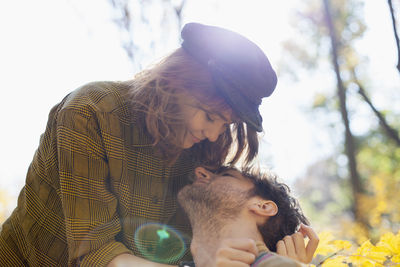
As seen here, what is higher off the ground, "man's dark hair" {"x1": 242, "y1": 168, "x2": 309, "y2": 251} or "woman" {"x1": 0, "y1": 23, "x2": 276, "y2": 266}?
"woman" {"x1": 0, "y1": 23, "x2": 276, "y2": 266}

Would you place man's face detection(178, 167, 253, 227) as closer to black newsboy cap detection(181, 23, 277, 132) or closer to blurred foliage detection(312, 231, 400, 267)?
black newsboy cap detection(181, 23, 277, 132)

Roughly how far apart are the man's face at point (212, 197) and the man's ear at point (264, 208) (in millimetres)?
65

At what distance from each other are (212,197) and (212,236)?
246 mm

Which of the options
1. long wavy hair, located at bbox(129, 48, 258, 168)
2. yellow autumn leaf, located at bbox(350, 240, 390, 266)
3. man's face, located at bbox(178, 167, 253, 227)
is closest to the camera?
yellow autumn leaf, located at bbox(350, 240, 390, 266)

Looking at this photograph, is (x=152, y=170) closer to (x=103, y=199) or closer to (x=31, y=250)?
(x=103, y=199)

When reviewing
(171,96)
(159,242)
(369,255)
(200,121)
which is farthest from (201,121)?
(369,255)

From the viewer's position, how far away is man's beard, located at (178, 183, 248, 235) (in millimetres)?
1981

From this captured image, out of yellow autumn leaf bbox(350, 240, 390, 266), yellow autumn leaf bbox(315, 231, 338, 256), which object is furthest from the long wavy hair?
yellow autumn leaf bbox(350, 240, 390, 266)

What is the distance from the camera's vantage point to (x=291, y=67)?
909 centimetres

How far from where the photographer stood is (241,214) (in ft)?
6.75

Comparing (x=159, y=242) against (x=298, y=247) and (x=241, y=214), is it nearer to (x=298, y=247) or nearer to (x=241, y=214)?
(x=241, y=214)

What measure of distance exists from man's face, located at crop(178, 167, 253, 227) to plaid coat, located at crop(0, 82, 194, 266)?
128 mm

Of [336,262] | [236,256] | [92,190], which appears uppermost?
[92,190]

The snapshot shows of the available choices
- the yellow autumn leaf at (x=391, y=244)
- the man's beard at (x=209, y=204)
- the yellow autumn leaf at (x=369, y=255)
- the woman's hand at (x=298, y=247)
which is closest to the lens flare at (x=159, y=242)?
the man's beard at (x=209, y=204)
